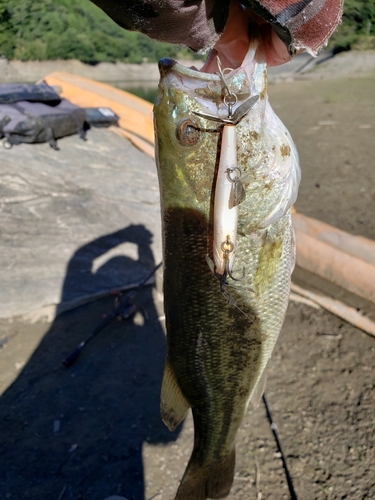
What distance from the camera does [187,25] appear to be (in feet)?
3.91

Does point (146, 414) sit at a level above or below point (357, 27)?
→ above

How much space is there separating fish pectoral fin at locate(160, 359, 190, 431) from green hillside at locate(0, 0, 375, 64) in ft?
49.0

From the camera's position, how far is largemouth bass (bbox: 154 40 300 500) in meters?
1.38

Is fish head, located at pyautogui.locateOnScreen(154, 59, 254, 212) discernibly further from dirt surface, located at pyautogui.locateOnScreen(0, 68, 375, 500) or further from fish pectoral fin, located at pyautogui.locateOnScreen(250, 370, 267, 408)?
dirt surface, located at pyautogui.locateOnScreen(0, 68, 375, 500)

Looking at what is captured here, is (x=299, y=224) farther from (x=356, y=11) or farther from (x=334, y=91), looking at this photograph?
(x=356, y=11)

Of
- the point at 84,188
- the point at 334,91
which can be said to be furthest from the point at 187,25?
the point at 334,91

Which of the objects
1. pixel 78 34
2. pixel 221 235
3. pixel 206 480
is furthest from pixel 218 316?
pixel 78 34

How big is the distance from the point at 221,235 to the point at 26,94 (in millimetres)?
6139

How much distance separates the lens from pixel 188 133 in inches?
56.0

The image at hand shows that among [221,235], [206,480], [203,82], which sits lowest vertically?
[206,480]

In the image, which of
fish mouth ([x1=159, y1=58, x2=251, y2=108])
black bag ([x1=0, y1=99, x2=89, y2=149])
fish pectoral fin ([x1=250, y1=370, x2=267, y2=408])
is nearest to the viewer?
fish mouth ([x1=159, y1=58, x2=251, y2=108])

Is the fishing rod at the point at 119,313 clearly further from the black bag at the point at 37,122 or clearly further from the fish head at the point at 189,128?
the black bag at the point at 37,122

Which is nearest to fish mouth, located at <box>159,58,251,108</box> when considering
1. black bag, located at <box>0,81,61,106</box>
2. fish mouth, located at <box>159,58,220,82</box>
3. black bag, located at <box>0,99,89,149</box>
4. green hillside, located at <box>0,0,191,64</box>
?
fish mouth, located at <box>159,58,220,82</box>

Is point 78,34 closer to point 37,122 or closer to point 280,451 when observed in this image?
point 37,122
